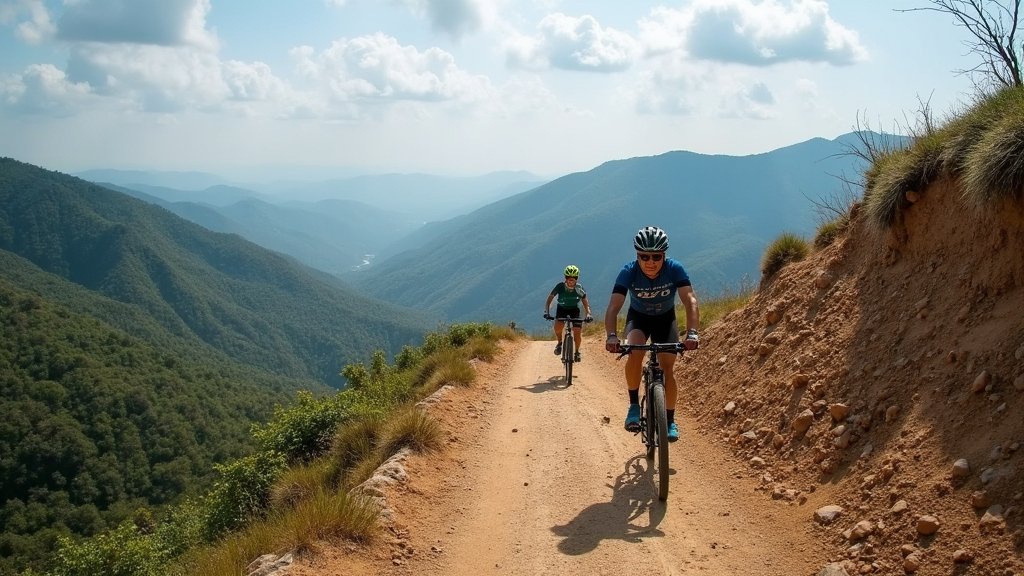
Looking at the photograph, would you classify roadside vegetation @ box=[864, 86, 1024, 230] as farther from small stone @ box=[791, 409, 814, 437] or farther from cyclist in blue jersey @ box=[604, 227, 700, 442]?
cyclist in blue jersey @ box=[604, 227, 700, 442]

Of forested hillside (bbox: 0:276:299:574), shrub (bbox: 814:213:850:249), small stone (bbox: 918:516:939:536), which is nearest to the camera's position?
small stone (bbox: 918:516:939:536)

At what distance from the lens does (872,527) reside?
4562mm

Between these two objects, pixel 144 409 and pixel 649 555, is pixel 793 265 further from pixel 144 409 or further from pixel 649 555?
pixel 144 409

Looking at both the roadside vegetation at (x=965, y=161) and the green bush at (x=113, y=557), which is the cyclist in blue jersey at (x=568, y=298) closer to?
the roadside vegetation at (x=965, y=161)

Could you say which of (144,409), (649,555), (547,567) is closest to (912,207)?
(649,555)

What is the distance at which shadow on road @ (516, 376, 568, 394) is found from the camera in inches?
476

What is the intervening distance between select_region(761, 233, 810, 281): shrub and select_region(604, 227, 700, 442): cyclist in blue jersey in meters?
5.39

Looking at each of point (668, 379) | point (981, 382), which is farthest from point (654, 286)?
point (981, 382)

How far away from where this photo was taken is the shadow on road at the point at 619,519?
210 inches

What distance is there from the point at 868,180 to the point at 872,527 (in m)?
5.84

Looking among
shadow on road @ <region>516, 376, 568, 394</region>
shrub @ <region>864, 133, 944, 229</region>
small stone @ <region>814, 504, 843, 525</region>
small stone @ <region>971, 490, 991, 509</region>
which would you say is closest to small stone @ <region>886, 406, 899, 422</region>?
small stone @ <region>814, 504, 843, 525</region>

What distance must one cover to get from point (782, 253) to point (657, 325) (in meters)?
5.70

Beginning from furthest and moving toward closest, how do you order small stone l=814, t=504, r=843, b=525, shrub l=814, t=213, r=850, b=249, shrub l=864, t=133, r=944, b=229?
shrub l=814, t=213, r=850, b=249
shrub l=864, t=133, r=944, b=229
small stone l=814, t=504, r=843, b=525

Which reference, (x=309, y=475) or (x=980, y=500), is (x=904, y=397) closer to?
(x=980, y=500)
